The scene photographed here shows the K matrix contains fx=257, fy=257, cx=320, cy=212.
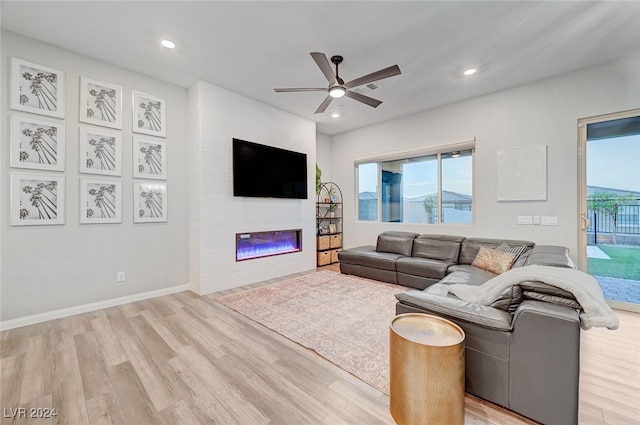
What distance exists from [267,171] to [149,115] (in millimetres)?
1848

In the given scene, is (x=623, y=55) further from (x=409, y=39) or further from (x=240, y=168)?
(x=240, y=168)

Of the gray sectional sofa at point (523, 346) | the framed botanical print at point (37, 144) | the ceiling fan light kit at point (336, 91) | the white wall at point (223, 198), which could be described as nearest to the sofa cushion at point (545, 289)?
the gray sectional sofa at point (523, 346)

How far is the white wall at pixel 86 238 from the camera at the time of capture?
2711 mm

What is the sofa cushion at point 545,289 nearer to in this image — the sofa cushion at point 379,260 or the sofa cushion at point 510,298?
the sofa cushion at point 510,298

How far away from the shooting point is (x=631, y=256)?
3258mm

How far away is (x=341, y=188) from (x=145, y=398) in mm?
5250

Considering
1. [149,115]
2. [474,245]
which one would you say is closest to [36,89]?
[149,115]

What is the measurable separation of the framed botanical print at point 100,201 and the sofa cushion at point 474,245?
498 cm

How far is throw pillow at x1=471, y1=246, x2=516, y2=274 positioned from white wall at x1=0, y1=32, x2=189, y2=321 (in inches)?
171

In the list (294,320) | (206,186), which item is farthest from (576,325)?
(206,186)

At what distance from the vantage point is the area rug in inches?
83.7

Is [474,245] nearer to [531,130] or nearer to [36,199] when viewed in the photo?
[531,130]

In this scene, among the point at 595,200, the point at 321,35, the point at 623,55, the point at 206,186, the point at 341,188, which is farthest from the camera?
the point at 341,188

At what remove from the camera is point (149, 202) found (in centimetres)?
363
